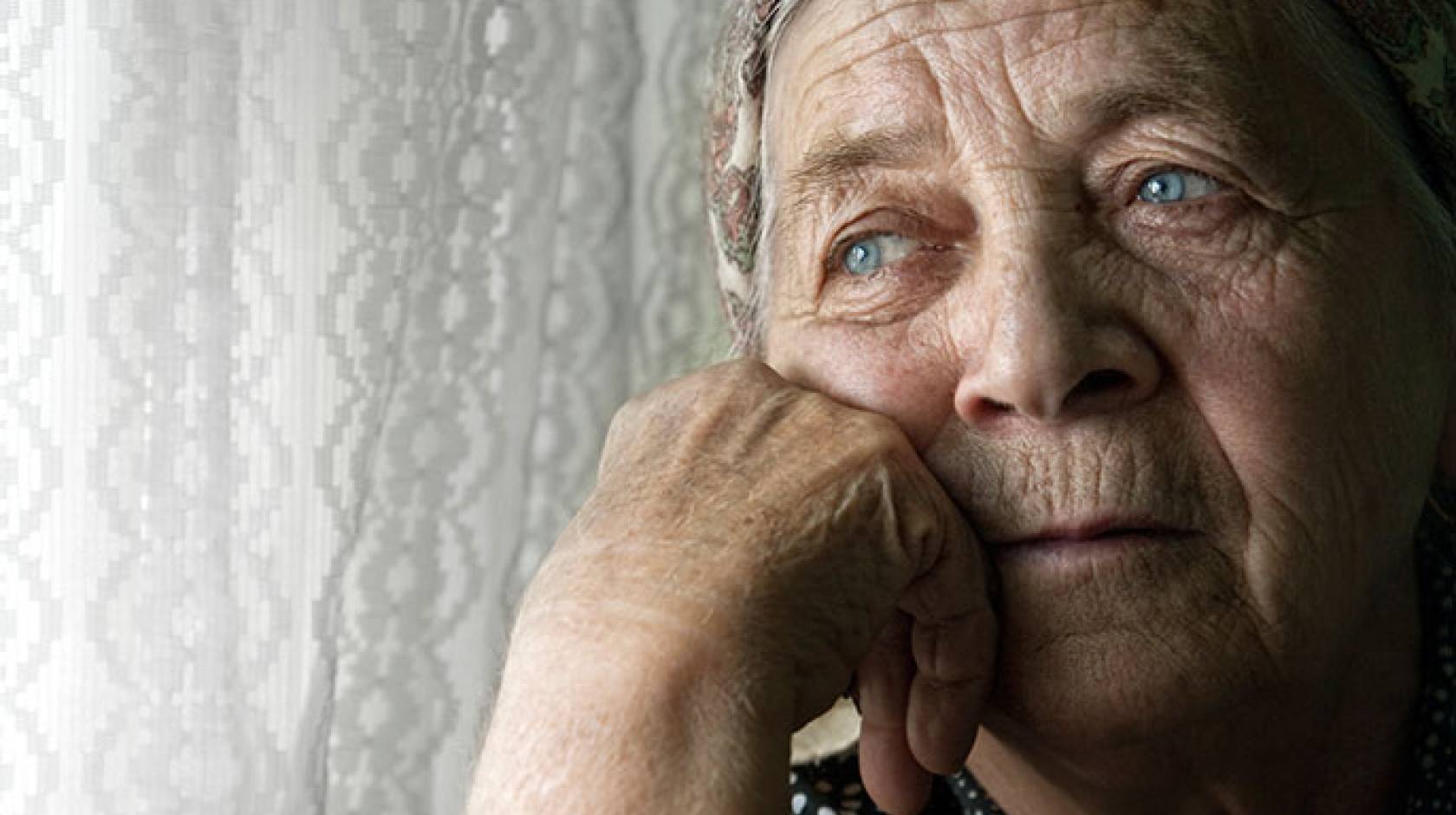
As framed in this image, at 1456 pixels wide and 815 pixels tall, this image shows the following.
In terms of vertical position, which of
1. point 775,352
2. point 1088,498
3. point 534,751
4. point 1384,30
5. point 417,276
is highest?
point 1384,30

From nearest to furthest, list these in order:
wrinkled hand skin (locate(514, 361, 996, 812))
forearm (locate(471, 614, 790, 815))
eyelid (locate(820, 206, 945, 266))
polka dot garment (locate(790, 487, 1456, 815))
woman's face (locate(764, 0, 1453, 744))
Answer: forearm (locate(471, 614, 790, 815))
wrinkled hand skin (locate(514, 361, 996, 812))
woman's face (locate(764, 0, 1453, 744))
eyelid (locate(820, 206, 945, 266))
polka dot garment (locate(790, 487, 1456, 815))

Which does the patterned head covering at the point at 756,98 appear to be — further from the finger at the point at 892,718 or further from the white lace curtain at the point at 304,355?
the finger at the point at 892,718

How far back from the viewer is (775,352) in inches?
66.5

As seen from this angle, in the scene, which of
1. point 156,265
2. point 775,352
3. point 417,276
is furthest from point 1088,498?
point 156,265

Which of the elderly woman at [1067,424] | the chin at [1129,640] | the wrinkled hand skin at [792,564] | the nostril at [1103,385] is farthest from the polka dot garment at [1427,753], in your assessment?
the nostril at [1103,385]

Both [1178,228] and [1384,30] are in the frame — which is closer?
[1178,228]

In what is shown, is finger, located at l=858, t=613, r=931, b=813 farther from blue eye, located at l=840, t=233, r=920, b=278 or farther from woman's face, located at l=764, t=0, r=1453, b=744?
blue eye, located at l=840, t=233, r=920, b=278

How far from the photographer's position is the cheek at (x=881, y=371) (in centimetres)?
149

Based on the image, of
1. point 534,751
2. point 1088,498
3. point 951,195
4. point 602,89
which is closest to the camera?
point 534,751

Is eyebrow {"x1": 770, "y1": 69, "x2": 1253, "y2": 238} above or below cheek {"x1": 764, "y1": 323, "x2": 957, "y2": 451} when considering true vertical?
above

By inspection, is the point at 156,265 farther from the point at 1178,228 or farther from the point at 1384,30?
the point at 1384,30

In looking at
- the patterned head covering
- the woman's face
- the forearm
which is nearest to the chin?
the woman's face

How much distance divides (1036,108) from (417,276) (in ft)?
2.29

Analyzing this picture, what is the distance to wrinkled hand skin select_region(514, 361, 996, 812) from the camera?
1299 mm
